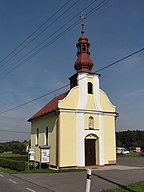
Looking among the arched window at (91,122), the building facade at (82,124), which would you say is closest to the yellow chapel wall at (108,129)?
the building facade at (82,124)

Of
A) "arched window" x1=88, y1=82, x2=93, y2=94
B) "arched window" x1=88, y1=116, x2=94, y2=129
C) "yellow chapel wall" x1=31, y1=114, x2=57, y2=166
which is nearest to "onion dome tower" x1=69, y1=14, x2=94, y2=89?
"arched window" x1=88, y1=82, x2=93, y2=94

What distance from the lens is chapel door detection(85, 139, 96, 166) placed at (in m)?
27.0

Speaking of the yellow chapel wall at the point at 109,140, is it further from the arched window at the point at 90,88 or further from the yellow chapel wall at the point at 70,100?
the yellow chapel wall at the point at 70,100

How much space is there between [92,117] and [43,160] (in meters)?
6.26

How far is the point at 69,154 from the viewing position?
25281 mm

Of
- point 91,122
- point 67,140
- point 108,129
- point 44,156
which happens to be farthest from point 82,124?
point 44,156

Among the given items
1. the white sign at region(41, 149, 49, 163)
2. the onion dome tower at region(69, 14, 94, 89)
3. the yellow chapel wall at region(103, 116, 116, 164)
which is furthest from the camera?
the onion dome tower at region(69, 14, 94, 89)

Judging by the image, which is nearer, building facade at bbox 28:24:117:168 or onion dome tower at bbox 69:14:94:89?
building facade at bbox 28:24:117:168

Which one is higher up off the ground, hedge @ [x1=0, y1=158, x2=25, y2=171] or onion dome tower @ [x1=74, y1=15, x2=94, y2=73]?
onion dome tower @ [x1=74, y1=15, x2=94, y2=73]

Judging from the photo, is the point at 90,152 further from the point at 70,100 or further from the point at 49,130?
the point at 70,100

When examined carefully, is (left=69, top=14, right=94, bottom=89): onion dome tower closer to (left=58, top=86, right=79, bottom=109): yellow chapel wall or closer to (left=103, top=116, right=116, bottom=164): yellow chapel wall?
(left=58, top=86, right=79, bottom=109): yellow chapel wall

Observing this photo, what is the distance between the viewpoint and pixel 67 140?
2542 centimetres

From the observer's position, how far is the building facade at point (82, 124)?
25.5m

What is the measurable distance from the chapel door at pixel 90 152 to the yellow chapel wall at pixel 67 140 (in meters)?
1.84
